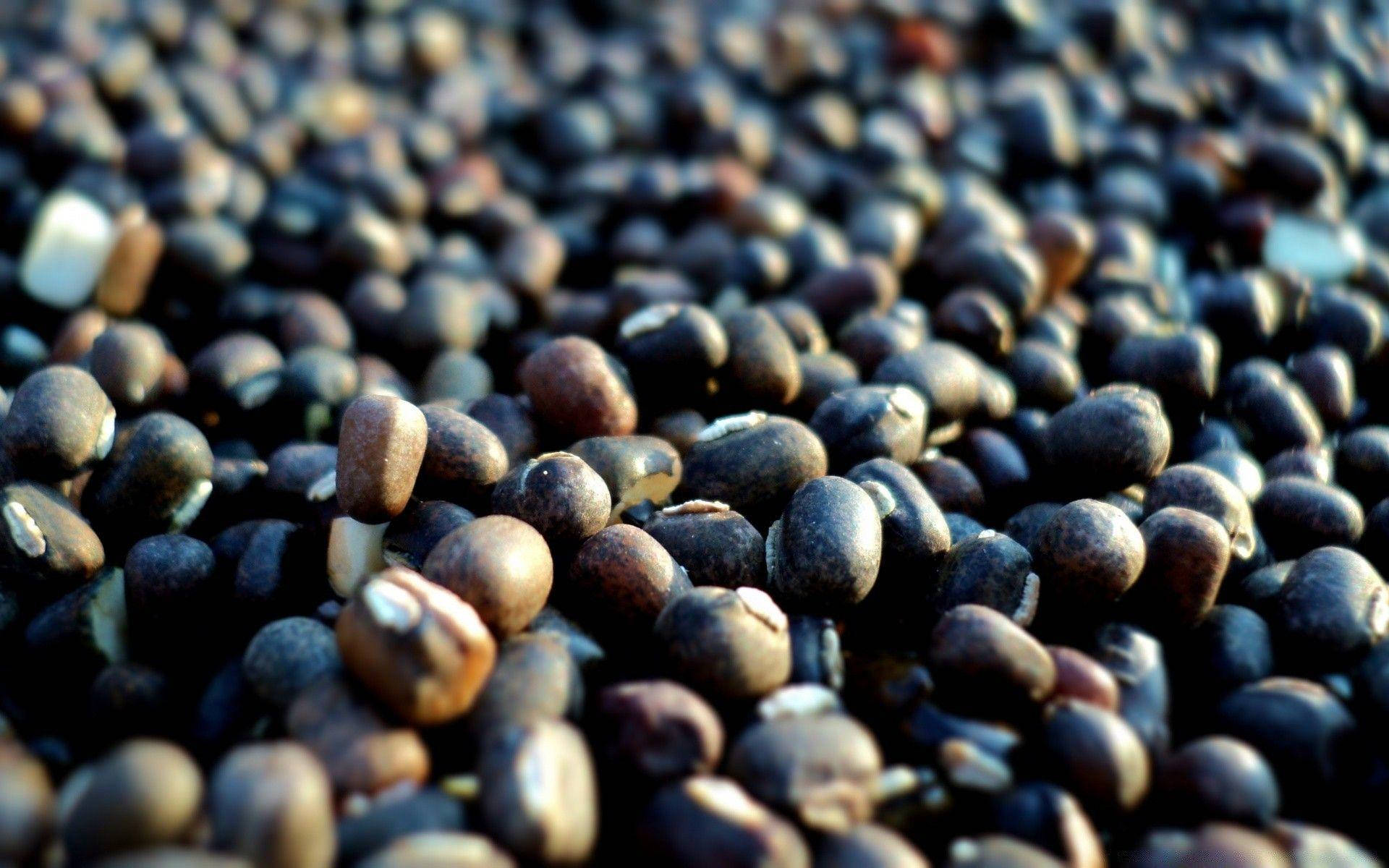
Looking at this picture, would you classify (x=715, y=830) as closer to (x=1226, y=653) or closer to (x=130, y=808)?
(x=130, y=808)

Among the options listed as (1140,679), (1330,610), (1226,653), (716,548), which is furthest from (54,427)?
(1330,610)

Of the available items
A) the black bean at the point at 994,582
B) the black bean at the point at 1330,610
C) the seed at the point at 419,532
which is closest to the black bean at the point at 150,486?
the seed at the point at 419,532

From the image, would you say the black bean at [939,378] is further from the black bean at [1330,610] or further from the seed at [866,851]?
the seed at [866,851]

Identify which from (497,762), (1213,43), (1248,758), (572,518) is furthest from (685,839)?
(1213,43)

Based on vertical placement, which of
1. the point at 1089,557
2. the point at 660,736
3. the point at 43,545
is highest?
the point at 1089,557

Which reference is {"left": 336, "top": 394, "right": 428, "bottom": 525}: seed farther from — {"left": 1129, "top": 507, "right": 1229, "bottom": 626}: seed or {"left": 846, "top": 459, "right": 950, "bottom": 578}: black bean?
{"left": 1129, "top": 507, "right": 1229, "bottom": 626}: seed

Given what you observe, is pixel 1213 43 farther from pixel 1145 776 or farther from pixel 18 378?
pixel 18 378

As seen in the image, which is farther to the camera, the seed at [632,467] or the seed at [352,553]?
the seed at [632,467]

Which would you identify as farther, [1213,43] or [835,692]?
[1213,43]
